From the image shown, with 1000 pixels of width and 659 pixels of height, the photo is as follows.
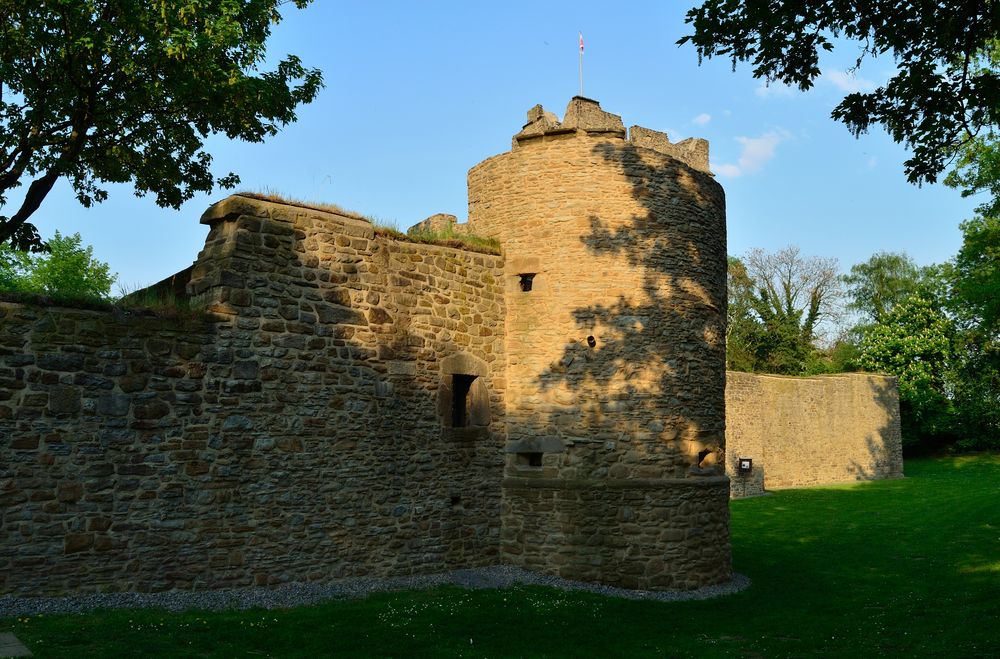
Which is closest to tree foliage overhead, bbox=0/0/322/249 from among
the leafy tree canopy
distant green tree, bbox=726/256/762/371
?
the leafy tree canopy

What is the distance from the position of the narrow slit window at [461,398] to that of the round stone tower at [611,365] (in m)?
0.73

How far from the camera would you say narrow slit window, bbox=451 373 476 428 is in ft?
37.6

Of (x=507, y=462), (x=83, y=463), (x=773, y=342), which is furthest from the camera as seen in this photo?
(x=773, y=342)

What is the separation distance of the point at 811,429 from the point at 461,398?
24.1m

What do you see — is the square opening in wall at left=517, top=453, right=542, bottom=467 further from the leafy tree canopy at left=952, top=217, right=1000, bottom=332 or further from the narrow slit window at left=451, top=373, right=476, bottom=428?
the leafy tree canopy at left=952, top=217, right=1000, bottom=332

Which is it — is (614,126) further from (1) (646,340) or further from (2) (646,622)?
(2) (646,622)

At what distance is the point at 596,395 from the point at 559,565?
2521 mm

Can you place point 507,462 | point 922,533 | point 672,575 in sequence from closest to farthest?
1. point 672,575
2. point 507,462
3. point 922,533

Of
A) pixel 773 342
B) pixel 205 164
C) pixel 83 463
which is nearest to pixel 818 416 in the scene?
pixel 773 342

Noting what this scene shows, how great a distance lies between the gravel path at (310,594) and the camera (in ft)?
24.6

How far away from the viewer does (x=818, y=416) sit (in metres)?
31.6

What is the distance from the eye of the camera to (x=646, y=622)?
9.20m

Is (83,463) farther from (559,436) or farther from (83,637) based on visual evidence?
(559,436)

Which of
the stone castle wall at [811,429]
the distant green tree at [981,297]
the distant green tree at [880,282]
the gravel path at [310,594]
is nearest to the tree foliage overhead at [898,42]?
the gravel path at [310,594]
